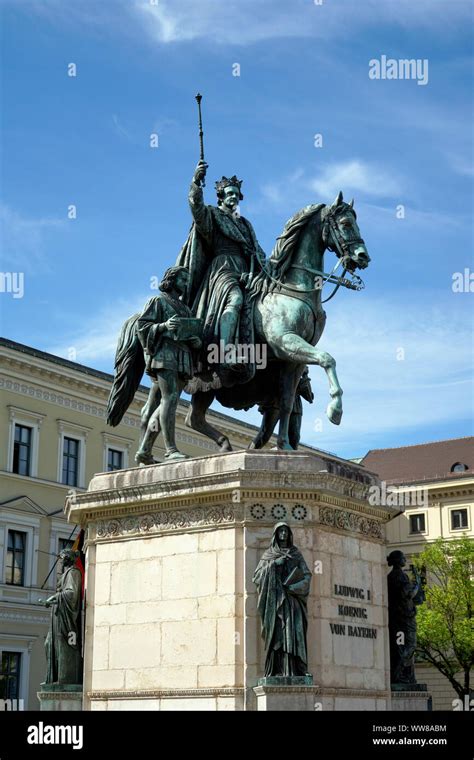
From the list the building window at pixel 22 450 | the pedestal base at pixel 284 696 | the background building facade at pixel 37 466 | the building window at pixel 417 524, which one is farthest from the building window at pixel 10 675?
the pedestal base at pixel 284 696

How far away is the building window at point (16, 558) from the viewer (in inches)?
1831

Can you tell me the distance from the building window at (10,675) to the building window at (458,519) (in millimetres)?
28805

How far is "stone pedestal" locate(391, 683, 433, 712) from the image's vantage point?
1459 centimetres

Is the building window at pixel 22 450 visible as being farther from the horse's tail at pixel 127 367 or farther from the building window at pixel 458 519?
the horse's tail at pixel 127 367

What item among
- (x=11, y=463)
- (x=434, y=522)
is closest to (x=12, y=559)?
(x=11, y=463)

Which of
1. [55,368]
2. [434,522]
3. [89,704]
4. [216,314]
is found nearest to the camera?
[89,704]

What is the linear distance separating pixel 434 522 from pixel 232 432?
1404 cm

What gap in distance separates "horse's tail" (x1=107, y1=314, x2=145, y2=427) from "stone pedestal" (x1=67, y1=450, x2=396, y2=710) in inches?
54.9

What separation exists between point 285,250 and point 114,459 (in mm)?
39453

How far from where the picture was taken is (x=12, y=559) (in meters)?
46.8

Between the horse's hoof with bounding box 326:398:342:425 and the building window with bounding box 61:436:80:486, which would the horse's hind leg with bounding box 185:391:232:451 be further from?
the building window with bounding box 61:436:80:486

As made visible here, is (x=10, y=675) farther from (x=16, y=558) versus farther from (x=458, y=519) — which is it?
(x=458, y=519)

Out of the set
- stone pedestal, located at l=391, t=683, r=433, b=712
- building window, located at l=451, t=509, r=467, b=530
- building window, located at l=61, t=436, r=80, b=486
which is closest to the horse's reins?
stone pedestal, located at l=391, t=683, r=433, b=712
